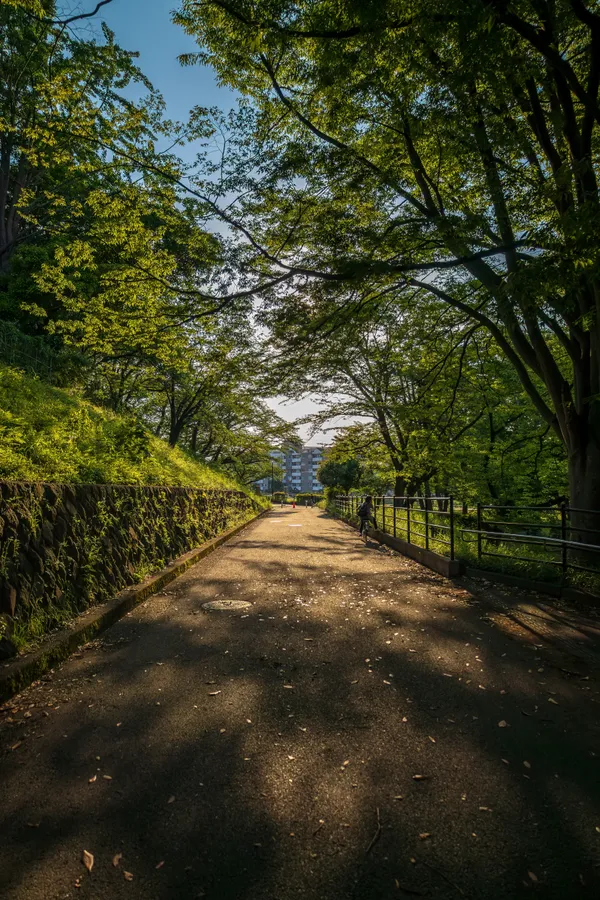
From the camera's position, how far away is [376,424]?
20406 mm

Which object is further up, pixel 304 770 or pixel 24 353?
pixel 24 353

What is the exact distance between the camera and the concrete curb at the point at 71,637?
11.2 ft

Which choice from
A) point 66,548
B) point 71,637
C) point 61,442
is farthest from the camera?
point 61,442

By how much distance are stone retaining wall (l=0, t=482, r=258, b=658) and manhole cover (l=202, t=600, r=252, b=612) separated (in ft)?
4.05

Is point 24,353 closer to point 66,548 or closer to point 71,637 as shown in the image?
point 66,548

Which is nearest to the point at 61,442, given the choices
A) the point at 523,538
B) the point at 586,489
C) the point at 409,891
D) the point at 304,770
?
the point at 304,770

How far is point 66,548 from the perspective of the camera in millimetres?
4797

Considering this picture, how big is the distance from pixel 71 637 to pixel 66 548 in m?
0.98

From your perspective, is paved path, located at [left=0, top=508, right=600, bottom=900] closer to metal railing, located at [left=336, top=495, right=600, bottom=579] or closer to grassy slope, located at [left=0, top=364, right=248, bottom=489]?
grassy slope, located at [left=0, top=364, right=248, bottom=489]

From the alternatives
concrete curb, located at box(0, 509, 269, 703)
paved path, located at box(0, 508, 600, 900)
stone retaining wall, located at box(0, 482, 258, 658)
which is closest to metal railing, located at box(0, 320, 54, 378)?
stone retaining wall, located at box(0, 482, 258, 658)

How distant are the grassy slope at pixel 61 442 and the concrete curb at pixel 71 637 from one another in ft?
5.16

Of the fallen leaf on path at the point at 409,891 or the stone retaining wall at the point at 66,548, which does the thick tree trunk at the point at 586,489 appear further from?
the stone retaining wall at the point at 66,548

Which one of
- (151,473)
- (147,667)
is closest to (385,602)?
(147,667)

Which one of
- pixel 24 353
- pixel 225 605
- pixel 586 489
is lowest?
pixel 225 605
